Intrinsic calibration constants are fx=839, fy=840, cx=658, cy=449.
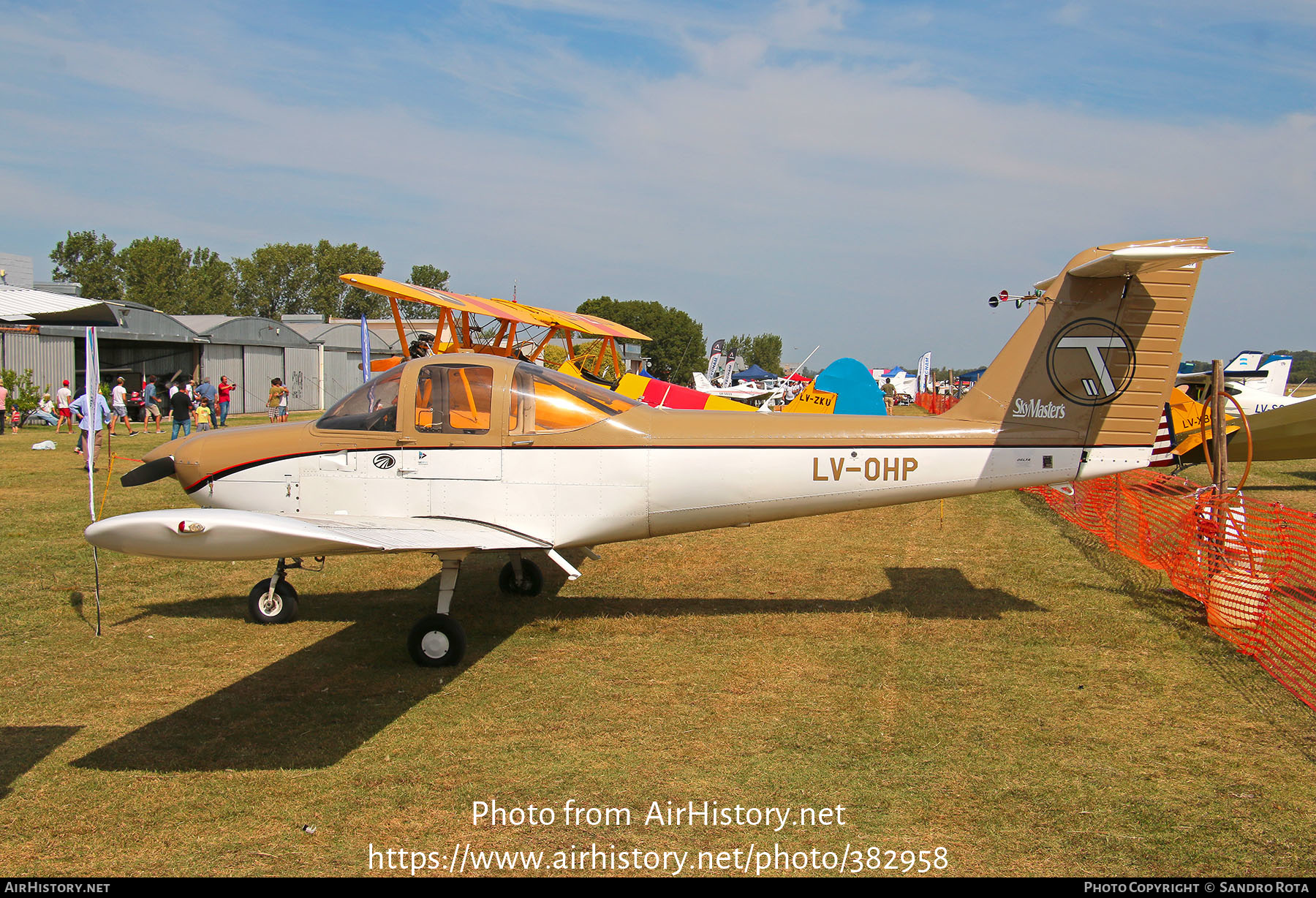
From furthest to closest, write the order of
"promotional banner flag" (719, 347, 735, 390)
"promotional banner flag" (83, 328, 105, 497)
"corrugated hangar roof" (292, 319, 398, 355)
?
"promotional banner flag" (719, 347, 735, 390)
"corrugated hangar roof" (292, 319, 398, 355)
"promotional banner flag" (83, 328, 105, 497)

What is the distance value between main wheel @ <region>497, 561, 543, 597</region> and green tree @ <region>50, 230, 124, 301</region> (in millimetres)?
109321

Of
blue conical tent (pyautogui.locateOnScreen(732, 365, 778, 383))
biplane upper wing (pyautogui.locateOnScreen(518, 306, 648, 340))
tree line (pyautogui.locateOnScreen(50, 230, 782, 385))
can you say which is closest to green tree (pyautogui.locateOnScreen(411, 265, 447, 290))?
tree line (pyautogui.locateOnScreen(50, 230, 782, 385))

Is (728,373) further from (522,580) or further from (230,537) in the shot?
(230,537)

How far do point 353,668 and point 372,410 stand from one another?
71.8 inches

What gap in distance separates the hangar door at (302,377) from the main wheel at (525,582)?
33.8 metres

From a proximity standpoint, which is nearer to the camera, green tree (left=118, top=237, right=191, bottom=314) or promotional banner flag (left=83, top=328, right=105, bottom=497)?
promotional banner flag (left=83, top=328, right=105, bottom=497)

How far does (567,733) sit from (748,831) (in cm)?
132

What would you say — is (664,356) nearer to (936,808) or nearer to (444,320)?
(444,320)

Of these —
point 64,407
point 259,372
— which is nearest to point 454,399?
point 64,407

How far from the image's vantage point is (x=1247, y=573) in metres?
6.40

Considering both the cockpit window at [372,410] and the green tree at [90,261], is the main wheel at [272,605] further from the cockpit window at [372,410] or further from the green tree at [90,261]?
the green tree at [90,261]

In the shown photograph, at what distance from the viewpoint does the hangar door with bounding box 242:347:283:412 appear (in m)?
36.0

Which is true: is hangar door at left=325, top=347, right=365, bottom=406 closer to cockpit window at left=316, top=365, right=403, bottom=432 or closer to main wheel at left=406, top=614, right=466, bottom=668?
cockpit window at left=316, top=365, right=403, bottom=432

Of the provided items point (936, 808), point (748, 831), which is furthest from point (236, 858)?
point (936, 808)
